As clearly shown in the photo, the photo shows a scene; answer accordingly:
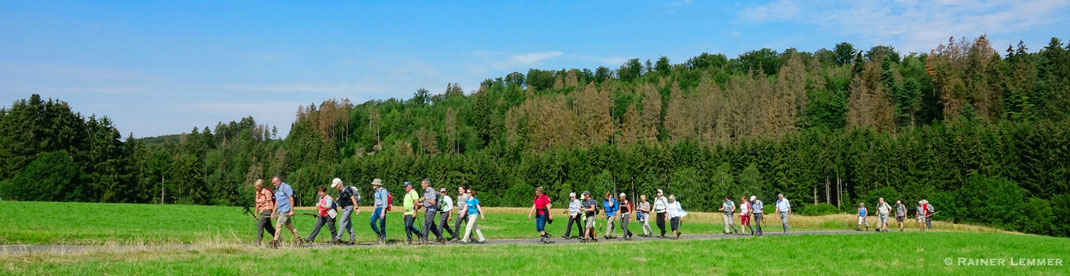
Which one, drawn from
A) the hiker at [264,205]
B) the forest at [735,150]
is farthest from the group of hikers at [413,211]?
the forest at [735,150]

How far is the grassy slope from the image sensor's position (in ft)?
41.1

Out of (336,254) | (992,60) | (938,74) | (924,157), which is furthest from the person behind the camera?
(938,74)

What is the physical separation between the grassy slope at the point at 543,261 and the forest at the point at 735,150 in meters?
57.3

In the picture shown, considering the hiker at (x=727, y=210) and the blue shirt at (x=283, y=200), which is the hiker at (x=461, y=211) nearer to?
the blue shirt at (x=283, y=200)

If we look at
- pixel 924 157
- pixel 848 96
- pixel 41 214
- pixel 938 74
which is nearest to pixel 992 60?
pixel 938 74

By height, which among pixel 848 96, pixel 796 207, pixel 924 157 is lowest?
pixel 796 207

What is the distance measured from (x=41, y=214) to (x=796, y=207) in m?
81.6

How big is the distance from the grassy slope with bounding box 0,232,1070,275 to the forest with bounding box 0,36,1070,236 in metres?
57.3

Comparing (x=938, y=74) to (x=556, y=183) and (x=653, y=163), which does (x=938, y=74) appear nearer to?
(x=653, y=163)

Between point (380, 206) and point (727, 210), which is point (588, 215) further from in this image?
point (727, 210)

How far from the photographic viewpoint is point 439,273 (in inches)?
497

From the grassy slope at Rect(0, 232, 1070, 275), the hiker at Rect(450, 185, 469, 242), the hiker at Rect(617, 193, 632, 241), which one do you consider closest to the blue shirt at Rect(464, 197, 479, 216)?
the hiker at Rect(450, 185, 469, 242)

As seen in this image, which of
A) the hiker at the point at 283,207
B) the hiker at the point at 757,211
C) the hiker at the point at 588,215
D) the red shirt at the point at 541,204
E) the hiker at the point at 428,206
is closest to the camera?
the hiker at the point at 283,207

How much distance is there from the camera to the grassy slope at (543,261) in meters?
12.5
